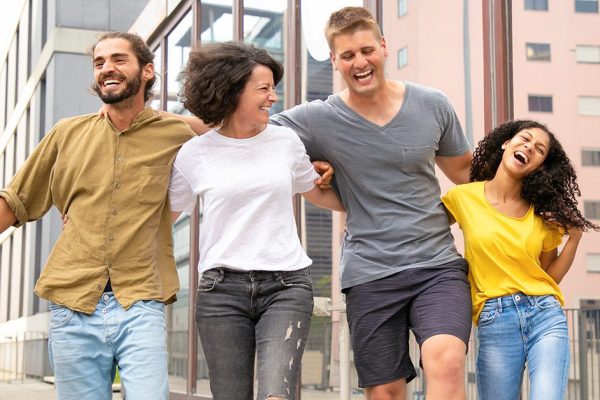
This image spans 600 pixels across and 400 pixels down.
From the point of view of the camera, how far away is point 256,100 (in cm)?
359

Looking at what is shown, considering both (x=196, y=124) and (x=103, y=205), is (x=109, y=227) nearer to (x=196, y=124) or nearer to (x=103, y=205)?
(x=103, y=205)

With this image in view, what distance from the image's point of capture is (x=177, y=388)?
411 inches

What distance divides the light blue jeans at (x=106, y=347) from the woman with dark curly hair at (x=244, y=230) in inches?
6.4

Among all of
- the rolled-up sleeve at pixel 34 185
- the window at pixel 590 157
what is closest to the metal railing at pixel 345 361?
the window at pixel 590 157

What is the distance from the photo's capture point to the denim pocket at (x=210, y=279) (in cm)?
345

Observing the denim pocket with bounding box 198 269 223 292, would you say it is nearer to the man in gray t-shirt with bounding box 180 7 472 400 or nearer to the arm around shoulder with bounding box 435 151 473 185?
the man in gray t-shirt with bounding box 180 7 472 400

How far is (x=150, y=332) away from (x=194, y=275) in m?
6.43

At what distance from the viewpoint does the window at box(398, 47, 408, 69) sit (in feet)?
19.4

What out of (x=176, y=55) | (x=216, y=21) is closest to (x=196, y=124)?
(x=216, y=21)

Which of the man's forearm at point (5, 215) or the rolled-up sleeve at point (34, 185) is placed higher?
the rolled-up sleeve at point (34, 185)

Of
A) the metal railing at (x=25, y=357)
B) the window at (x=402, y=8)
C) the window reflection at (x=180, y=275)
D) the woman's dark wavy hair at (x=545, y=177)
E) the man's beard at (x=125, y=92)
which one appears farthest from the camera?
the metal railing at (x=25, y=357)

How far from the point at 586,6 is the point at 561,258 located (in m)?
1.49

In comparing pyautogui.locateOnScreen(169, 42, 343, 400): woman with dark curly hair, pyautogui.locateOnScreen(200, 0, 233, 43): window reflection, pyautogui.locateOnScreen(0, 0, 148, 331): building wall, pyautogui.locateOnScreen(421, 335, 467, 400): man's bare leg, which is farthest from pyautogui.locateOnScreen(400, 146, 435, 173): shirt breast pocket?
pyautogui.locateOnScreen(0, 0, 148, 331): building wall

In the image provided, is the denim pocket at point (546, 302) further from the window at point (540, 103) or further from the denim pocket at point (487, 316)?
the window at point (540, 103)
